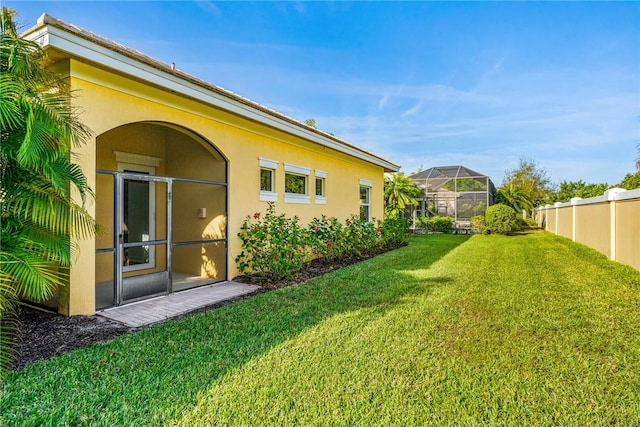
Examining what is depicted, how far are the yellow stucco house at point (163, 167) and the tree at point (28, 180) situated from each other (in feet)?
3.87

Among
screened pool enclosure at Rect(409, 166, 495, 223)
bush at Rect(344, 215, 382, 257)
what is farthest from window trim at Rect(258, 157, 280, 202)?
screened pool enclosure at Rect(409, 166, 495, 223)

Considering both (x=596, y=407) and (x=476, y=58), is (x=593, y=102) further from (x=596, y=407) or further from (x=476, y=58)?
(x=596, y=407)

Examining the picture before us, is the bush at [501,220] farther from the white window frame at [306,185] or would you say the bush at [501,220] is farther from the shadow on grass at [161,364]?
the shadow on grass at [161,364]

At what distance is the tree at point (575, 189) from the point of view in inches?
1082

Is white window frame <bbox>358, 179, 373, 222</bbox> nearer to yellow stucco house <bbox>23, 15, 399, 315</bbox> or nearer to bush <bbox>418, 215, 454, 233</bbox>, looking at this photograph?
yellow stucco house <bbox>23, 15, 399, 315</bbox>

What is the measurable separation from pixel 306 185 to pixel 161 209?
4186 millimetres

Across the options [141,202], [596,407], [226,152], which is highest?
[226,152]

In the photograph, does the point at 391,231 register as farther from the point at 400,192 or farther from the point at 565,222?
the point at 565,222

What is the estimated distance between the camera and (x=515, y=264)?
9172 mm

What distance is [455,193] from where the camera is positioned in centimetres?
2616

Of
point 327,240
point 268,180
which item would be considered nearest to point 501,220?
point 327,240

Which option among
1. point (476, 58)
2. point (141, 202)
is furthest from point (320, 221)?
point (476, 58)

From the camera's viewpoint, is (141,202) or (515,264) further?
(515,264)

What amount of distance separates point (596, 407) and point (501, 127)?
76.1 feet
